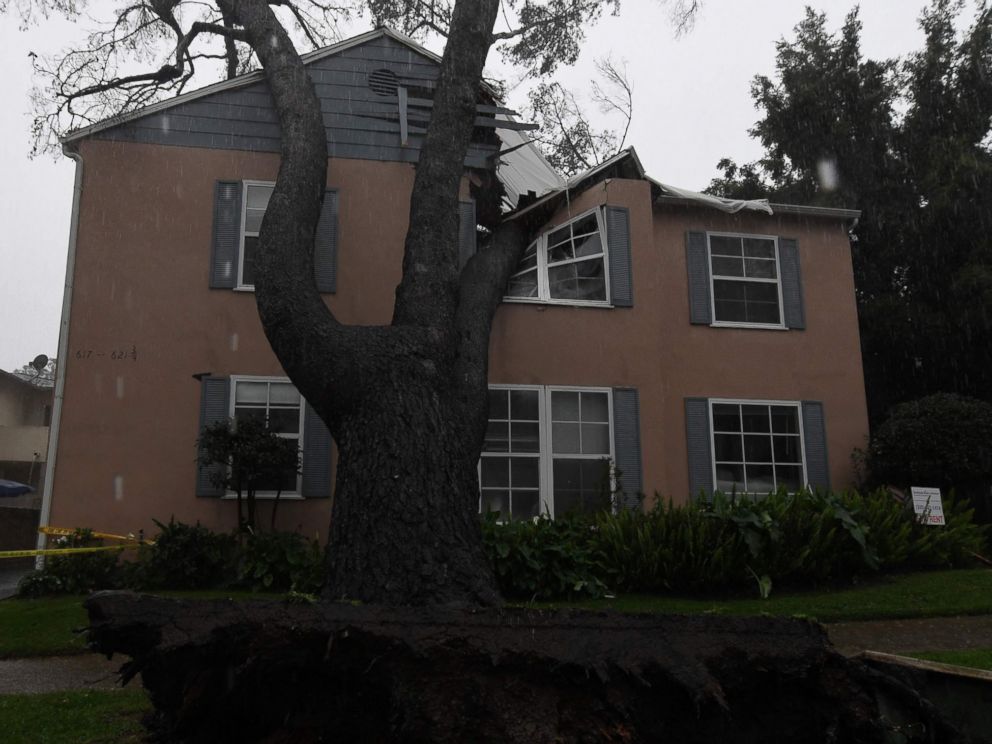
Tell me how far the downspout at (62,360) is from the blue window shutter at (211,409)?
5.15 ft

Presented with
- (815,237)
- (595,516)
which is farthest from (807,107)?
(595,516)

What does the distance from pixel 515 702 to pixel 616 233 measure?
9.61 metres

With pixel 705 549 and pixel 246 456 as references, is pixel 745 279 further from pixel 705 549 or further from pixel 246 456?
pixel 246 456

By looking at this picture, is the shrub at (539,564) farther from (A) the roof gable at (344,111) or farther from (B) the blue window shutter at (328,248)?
(A) the roof gable at (344,111)

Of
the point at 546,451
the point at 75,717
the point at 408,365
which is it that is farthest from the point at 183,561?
the point at 75,717

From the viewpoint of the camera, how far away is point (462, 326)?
8.32 m

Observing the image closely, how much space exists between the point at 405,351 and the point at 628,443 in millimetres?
5459

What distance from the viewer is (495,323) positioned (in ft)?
38.2

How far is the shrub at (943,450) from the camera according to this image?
11305 mm

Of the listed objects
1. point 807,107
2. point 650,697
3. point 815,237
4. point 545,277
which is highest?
point 807,107

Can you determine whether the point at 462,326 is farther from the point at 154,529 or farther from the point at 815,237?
the point at 815,237

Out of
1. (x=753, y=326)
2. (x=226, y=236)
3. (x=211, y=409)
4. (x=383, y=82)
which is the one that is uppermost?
(x=383, y=82)

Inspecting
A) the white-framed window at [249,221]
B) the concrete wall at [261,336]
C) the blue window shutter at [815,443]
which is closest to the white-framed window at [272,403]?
the concrete wall at [261,336]

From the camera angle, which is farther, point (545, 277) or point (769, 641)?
point (545, 277)
